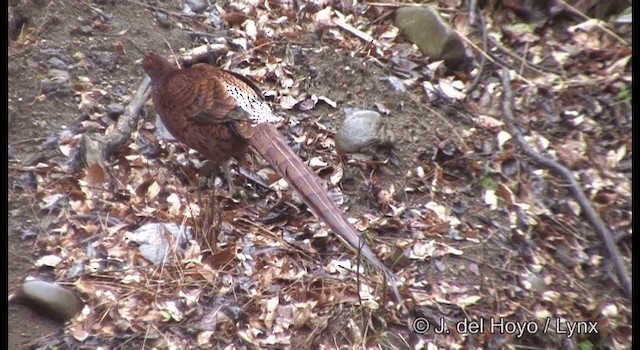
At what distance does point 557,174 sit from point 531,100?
733 mm

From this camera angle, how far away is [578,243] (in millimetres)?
4242

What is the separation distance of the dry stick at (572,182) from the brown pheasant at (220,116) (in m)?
1.22

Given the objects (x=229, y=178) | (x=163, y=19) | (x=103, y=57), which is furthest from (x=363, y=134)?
(x=103, y=57)

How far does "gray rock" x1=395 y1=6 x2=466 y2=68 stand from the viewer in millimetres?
5500

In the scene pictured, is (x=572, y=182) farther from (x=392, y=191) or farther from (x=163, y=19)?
(x=163, y=19)

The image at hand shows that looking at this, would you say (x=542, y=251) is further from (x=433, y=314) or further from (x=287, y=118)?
(x=287, y=118)

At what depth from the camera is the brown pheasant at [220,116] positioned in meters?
3.97

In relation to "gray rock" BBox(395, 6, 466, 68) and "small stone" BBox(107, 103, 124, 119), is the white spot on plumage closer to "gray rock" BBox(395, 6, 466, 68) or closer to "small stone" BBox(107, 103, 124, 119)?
"small stone" BBox(107, 103, 124, 119)

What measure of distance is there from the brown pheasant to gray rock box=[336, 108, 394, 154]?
0.78 meters

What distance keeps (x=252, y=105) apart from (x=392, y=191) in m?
1.12

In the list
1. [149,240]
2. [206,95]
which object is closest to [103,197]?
[149,240]

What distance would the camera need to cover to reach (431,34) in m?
5.56

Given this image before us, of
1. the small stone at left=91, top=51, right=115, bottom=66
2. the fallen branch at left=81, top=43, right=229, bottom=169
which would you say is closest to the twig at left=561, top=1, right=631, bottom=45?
the fallen branch at left=81, top=43, right=229, bottom=169

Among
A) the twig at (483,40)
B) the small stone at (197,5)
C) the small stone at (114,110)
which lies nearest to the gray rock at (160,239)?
the small stone at (114,110)
